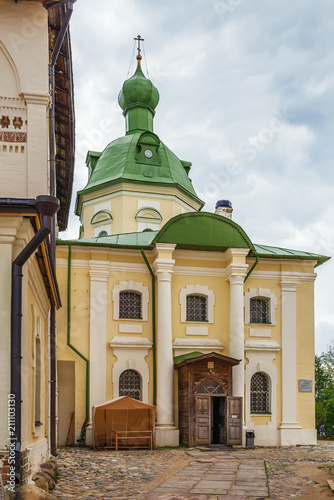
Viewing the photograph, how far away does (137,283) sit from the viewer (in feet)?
64.2

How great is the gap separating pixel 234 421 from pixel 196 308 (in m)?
3.74

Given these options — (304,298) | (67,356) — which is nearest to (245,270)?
(304,298)

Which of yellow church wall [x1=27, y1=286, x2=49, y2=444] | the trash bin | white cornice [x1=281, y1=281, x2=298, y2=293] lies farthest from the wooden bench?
white cornice [x1=281, y1=281, x2=298, y2=293]

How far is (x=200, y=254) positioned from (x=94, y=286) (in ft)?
11.5

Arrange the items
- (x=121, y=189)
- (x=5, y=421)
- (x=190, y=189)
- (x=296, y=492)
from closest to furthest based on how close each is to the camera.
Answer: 1. (x=5, y=421)
2. (x=296, y=492)
3. (x=121, y=189)
4. (x=190, y=189)

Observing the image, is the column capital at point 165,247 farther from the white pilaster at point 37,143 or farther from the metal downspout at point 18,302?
the metal downspout at point 18,302

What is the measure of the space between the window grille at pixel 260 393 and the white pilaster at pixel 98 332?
4.77 metres

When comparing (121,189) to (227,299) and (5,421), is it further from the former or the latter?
(5,421)

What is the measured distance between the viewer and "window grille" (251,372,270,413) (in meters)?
19.7

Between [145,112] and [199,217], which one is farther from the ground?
[145,112]

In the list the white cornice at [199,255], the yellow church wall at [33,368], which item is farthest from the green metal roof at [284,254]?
the yellow church wall at [33,368]

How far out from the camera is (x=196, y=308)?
19.9 m

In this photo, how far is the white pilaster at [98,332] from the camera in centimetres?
1867

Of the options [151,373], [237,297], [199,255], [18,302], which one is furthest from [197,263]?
[18,302]
